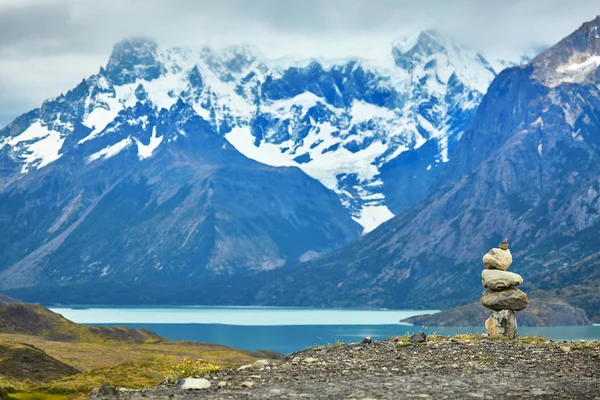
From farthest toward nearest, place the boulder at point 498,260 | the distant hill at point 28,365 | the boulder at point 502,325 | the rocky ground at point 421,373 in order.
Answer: the distant hill at point 28,365, the boulder at point 498,260, the boulder at point 502,325, the rocky ground at point 421,373

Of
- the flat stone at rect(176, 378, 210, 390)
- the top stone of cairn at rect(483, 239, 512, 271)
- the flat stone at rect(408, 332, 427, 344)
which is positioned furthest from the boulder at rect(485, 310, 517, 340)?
the flat stone at rect(176, 378, 210, 390)

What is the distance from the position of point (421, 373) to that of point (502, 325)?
48.9 ft

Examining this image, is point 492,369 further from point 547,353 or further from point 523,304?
point 523,304

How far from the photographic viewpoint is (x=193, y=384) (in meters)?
41.8

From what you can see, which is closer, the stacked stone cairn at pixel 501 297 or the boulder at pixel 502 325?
the boulder at pixel 502 325

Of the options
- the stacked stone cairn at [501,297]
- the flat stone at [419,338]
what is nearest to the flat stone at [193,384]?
the flat stone at [419,338]

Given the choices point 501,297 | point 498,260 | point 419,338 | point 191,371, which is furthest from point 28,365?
point 191,371

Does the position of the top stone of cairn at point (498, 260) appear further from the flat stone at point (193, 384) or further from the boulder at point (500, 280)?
the flat stone at point (193, 384)

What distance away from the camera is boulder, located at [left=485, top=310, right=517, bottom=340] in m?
59.3

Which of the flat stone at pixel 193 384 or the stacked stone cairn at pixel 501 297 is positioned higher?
the stacked stone cairn at pixel 501 297

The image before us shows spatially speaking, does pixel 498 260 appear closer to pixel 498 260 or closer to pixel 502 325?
pixel 498 260

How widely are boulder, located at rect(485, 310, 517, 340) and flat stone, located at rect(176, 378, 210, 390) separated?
21.7 m

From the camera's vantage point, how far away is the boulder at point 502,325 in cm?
5928

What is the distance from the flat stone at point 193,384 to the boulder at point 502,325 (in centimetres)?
2168
